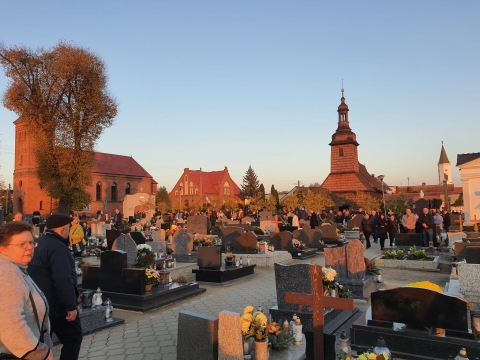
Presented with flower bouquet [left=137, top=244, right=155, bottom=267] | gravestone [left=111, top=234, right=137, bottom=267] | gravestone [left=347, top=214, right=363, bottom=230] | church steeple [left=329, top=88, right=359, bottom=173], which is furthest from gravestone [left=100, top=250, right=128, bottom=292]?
church steeple [left=329, top=88, right=359, bottom=173]

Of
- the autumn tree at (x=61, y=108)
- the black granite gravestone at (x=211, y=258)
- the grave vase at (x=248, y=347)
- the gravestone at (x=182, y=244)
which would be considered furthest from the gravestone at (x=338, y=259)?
the autumn tree at (x=61, y=108)

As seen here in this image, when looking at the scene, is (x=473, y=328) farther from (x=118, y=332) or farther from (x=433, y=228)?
(x=433, y=228)

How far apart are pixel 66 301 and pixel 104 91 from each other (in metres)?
30.0

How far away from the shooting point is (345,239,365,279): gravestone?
341 inches

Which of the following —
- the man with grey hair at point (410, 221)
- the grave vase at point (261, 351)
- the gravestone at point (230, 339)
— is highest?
the man with grey hair at point (410, 221)

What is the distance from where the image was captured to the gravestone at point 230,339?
13.3 feet

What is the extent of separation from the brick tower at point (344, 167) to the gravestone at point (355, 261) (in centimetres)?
4768

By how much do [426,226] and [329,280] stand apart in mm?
10951

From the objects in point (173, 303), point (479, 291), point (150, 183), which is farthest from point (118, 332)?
point (150, 183)

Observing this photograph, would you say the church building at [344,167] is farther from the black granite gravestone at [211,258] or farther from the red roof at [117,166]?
the black granite gravestone at [211,258]

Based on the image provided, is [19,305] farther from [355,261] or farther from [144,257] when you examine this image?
[355,261]

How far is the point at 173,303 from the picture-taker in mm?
8547

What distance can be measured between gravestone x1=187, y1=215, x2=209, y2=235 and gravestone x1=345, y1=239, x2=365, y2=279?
500 inches

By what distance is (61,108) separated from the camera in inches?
1171
